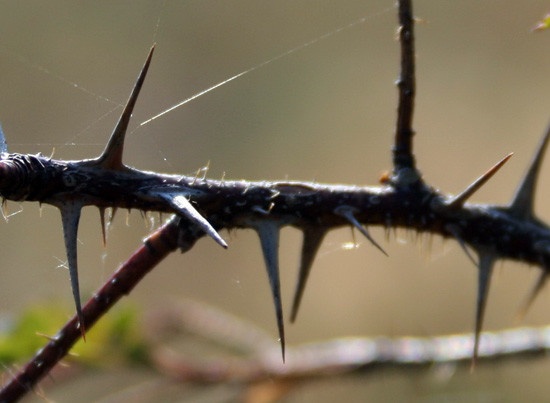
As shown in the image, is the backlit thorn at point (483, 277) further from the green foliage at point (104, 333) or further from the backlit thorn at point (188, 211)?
the green foliage at point (104, 333)

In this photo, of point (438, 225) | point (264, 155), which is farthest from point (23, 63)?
point (438, 225)

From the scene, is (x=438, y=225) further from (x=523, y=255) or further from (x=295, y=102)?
(x=295, y=102)

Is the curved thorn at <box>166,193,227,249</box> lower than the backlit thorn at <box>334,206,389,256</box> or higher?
higher

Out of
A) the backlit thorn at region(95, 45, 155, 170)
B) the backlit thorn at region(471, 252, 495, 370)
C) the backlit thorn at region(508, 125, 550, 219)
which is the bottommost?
the backlit thorn at region(471, 252, 495, 370)

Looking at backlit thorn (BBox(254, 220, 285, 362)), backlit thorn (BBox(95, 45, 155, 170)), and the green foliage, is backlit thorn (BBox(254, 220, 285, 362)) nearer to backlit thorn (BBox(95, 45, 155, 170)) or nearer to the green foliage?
backlit thorn (BBox(95, 45, 155, 170))

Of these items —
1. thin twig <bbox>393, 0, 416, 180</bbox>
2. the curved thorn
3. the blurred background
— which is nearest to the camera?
the curved thorn

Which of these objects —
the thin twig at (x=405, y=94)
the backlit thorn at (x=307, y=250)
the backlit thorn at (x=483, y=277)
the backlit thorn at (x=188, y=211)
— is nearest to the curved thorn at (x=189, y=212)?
the backlit thorn at (x=188, y=211)

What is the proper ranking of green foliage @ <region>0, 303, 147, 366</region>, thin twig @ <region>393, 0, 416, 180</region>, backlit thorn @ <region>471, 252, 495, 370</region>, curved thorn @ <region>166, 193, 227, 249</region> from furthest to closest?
green foliage @ <region>0, 303, 147, 366</region> < backlit thorn @ <region>471, 252, 495, 370</region> < thin twig @ <region>393, 0, 416, 180</region> < curved thorn @ <region>166, 193, 227, 249</region>

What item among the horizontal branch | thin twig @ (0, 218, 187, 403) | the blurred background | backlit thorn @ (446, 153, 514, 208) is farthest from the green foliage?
the blurred background
